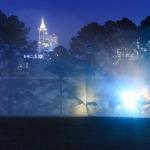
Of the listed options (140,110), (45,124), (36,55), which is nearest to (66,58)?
(36,55)

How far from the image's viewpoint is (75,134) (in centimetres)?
803

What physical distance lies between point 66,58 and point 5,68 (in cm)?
567

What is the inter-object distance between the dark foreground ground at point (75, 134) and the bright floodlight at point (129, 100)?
94.5ft

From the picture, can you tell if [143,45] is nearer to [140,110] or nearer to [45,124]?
[140,110]

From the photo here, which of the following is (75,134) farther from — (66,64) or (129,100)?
(66,64)

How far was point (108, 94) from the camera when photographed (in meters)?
37.8

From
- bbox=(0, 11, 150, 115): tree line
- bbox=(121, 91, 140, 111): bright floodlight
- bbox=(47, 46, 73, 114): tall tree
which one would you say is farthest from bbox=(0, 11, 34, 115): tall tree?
bbox=(121, 91, 140, 111): bright floodlight

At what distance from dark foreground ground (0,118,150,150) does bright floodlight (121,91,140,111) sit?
28.8 m

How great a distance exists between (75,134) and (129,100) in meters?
30.0

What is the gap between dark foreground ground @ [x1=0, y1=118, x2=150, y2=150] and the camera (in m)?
7.25

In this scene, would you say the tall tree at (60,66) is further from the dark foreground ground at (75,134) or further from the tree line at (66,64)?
the dark foreground ground at (75,134)

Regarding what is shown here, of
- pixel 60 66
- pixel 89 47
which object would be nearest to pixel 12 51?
pixel 60 66

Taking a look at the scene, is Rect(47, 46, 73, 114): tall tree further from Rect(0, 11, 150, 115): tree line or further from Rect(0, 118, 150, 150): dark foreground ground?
Rect(0, 118, 150, 150): dark foreground ground

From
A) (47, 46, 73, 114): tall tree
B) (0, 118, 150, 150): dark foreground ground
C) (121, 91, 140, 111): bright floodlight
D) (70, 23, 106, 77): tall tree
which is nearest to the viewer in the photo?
(0, 118, 150, 150): dark foreground ground
